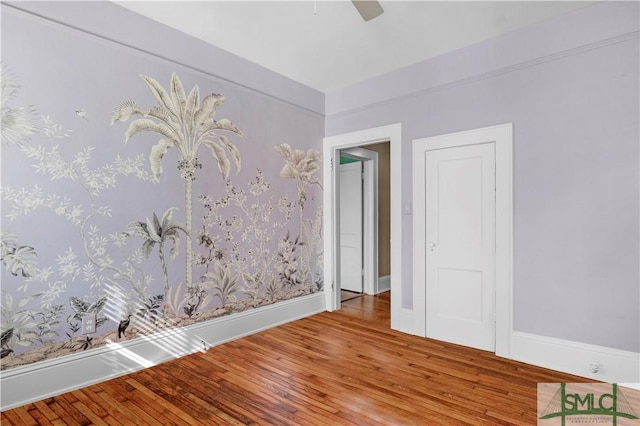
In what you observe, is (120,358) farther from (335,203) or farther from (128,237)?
(335,203)

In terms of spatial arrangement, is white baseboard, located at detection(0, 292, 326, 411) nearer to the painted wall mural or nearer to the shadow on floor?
the painted wall mural

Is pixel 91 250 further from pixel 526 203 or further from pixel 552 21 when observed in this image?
pixel 552 21

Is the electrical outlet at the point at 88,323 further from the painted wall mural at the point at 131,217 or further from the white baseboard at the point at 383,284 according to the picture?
the white baseboard at the point at 383,284

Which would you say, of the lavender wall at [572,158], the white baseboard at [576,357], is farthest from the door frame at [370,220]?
the white baseboard at [576,357]

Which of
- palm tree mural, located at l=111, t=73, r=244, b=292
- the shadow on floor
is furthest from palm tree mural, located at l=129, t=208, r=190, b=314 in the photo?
the shadow on floor

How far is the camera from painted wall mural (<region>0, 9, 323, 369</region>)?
85.4 inches

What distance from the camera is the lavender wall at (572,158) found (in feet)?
7.86

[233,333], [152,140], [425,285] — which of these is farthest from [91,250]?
[425,285]

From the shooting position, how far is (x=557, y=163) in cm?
265

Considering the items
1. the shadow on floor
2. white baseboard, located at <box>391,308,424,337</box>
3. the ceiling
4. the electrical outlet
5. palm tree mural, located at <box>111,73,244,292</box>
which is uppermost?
the ceiling

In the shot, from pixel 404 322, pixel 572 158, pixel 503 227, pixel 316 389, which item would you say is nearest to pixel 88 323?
pixel 316 389

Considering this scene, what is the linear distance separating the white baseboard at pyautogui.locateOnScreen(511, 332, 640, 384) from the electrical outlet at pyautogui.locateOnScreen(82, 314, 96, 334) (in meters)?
3.36

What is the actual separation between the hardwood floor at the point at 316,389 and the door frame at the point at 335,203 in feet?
2.26

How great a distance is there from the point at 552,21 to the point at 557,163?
1.16m
